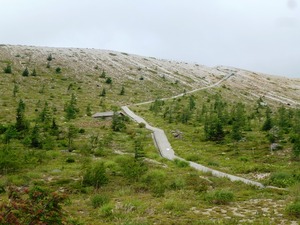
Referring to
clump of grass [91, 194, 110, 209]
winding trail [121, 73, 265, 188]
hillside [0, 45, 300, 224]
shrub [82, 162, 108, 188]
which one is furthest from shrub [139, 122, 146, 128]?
clump of grass [91, 194, 110, 209]

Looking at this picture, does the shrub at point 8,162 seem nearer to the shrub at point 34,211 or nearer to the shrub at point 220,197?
the shrub at point 220,197

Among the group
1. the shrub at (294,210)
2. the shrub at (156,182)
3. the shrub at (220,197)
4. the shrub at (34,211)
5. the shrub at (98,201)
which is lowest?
the shrub at (98,201)

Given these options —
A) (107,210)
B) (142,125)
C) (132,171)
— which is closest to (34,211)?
(107,210)

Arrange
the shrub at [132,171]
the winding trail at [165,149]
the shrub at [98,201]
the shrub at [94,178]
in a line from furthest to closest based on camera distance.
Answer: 1. the winding trail at [165,149]
2. the shrub at [132,171]
3. the shrub at [94,178]
4. the shrub at [98,201]

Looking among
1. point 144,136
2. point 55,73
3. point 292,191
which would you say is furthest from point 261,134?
point 55,73

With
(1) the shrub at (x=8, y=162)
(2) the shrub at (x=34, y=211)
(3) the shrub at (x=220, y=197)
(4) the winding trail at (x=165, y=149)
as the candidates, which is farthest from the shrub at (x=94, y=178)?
(2) the shrub at (x=34, y=211)

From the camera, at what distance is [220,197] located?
14594 millimetres

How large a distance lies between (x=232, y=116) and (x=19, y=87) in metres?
38.2

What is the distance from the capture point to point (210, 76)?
10406cm

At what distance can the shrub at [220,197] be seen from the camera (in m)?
14.4

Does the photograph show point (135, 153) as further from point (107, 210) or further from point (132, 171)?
point (107, 210)

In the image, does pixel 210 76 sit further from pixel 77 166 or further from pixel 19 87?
pixel 77 166

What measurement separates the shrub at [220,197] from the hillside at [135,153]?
0.04 meters

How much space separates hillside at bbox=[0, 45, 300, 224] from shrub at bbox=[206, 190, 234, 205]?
0.04 meters
